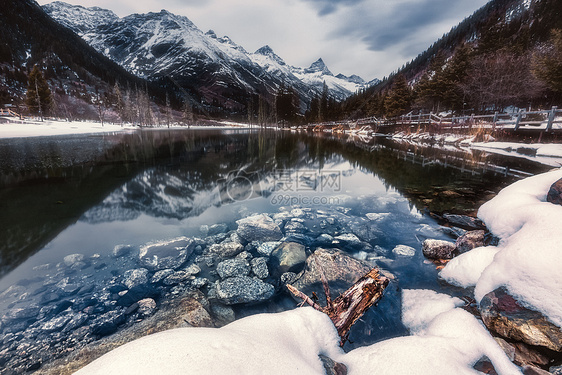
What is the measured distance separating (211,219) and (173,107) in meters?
167

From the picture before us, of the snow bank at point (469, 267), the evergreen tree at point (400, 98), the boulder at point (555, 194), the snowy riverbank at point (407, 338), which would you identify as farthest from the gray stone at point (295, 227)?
the evergreen tree at point (400, 98)

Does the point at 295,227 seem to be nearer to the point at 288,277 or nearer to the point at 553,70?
the point at 288,277

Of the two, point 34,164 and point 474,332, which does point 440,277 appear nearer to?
point 474,332

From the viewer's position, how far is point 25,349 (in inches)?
107

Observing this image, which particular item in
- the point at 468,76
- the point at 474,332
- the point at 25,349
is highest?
the point at 468,76

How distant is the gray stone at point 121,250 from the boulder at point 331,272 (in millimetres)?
3587

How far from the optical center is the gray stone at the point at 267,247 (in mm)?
4973

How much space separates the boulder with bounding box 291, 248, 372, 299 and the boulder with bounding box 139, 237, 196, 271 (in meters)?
2.33

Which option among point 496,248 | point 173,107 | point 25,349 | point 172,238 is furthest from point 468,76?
point 173,107

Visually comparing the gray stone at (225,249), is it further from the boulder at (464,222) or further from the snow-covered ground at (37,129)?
the snow-covered ground at (37,129)

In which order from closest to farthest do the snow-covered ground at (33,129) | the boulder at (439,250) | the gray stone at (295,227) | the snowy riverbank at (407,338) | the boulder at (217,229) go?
the snowy riverbank at (407,338)
the boulder at (439,250)
the boulder at (217,229)
the gray stone at (295,227)
the snow-covered ground at (33,129)

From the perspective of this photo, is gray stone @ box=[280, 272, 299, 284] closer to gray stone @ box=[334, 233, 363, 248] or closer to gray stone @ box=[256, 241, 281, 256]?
gray stone @ box=[256, 241, 281, 256]

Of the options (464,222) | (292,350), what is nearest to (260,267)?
(292,350)

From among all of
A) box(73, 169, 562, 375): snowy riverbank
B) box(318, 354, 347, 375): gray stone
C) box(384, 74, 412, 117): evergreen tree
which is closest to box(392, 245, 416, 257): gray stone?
box(73, 169, 562, 375): snowy riverbank
